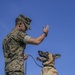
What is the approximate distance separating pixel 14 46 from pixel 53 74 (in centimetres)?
1191

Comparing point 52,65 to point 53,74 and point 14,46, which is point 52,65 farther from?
point 14,46

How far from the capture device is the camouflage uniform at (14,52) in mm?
7289

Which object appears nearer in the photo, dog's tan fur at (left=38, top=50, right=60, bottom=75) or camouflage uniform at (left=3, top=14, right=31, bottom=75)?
camouflage uniform at (left=3, top=14, right=31, bottom=75)

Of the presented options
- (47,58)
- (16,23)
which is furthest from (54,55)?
(16,23)

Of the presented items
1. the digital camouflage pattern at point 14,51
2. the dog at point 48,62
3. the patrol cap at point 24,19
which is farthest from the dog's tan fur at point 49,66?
the digital camouflage pattern at point 14,51

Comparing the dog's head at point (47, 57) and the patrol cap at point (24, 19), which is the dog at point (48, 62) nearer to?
the dog's head at point (47, 57)

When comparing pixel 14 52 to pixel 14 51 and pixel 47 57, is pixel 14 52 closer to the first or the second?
pixel 14 51

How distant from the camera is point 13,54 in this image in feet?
Answer: 24.4

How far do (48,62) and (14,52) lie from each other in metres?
12.7

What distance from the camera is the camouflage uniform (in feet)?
23.9

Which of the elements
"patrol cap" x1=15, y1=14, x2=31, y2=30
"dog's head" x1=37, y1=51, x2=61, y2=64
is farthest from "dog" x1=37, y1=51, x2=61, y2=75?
"patrol cap" x1=15, y1=14, x2=31, y2=30

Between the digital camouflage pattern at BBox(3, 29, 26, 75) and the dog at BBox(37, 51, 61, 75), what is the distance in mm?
11731

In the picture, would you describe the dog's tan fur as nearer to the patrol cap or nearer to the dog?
the dog

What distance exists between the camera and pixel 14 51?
7.48 meters
